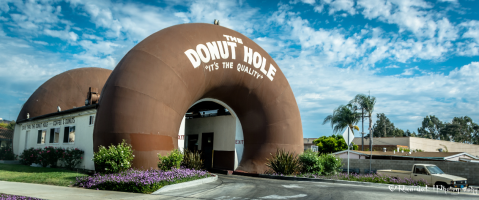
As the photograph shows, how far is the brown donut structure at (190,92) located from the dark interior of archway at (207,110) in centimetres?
221

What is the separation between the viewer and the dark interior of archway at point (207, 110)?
75.4ft

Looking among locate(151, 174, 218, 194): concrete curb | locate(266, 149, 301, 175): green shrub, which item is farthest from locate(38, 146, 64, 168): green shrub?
locate(266, 149, 301, 175): green shrub

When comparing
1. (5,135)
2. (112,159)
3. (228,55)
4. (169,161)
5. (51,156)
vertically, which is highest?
(228,55)

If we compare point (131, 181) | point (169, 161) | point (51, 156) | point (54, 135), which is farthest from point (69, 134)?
point (131, 181)

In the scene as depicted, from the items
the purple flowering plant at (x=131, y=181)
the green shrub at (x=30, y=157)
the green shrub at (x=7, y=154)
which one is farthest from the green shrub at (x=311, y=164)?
the green shrub at (x=7, y=154)

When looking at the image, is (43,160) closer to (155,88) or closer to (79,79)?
(79,79)

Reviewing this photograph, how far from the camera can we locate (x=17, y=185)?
12.4m

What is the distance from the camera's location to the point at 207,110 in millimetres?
24188

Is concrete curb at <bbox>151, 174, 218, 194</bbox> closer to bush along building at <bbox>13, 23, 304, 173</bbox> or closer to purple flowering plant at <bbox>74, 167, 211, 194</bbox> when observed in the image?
purple flowering plant at <bbox>74, 167, 211, 194</bbox>

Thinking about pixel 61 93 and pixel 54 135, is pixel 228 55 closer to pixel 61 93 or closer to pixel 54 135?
pixel 54 135

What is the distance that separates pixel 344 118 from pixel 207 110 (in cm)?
3524

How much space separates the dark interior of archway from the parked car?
10.3m

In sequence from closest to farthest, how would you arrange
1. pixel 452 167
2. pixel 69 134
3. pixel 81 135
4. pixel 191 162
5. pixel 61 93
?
pixel 191 162 < pixel 81 135 < pixel 69 134 < pixel 452 167 < pixel 61 93

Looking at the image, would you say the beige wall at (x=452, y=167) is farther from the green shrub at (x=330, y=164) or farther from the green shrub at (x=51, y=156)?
the green shrub at (x=51, y=156)
